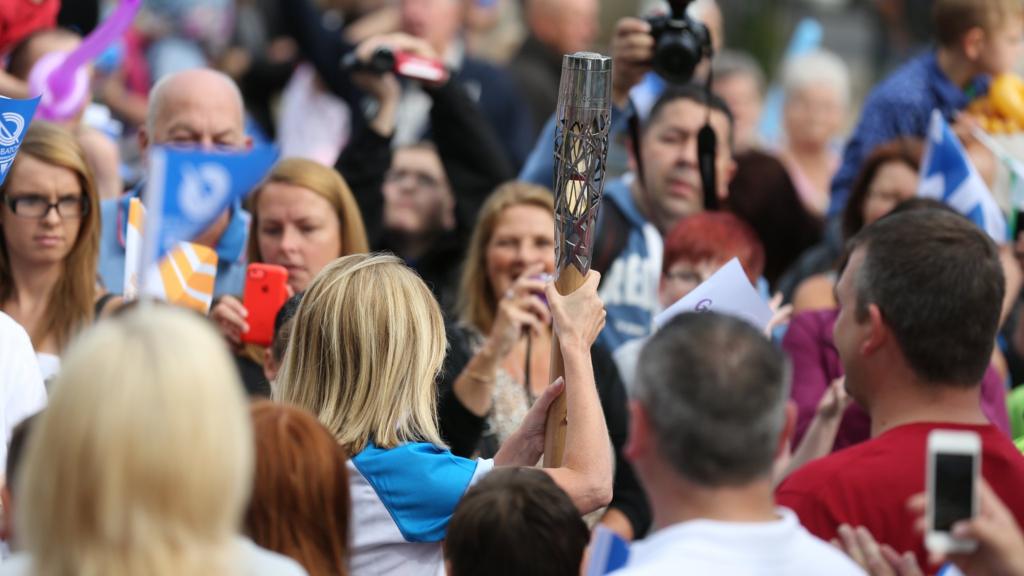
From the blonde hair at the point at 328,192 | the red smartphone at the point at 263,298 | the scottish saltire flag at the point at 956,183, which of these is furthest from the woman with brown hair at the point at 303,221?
the scottish saltire flag at the point at 956,183

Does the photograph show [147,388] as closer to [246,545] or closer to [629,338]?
[246,545]

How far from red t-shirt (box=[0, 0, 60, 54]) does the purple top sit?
3240mm

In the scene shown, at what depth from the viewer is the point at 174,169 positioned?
11.0 feet

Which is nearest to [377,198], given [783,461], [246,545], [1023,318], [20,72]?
[20,72]

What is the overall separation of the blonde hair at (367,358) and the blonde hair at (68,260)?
4.96 feet

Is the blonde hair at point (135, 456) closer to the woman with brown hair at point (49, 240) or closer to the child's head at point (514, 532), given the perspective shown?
the child's head at point (514, 532)

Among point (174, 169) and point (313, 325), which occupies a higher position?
point (174, 169)

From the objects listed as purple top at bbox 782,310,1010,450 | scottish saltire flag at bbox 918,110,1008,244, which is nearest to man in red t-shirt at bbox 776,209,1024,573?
purple top at bbox 782,310,1010,450

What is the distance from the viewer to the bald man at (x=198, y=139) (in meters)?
5.25

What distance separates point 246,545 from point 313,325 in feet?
3.29

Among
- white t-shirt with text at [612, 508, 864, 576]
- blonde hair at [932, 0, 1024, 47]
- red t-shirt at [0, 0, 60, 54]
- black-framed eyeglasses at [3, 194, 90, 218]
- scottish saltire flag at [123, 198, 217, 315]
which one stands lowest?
white t-shirt with text at [612, 508, 864, 576]

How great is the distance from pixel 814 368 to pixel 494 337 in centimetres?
116

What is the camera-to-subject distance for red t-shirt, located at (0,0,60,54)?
620 cm

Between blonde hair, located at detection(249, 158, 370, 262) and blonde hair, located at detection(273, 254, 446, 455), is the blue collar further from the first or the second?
blonde hair, located at detection(273, 254, 446, 455)
